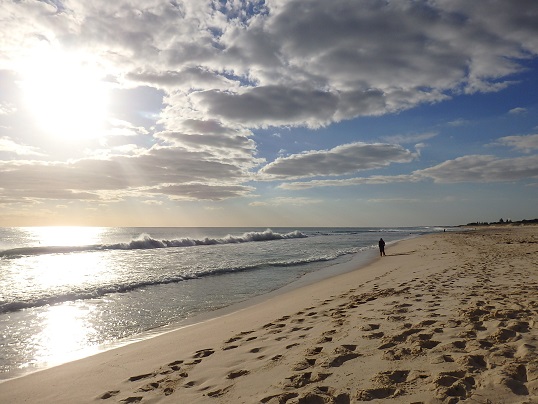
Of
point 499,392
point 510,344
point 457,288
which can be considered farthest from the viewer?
point 457,288


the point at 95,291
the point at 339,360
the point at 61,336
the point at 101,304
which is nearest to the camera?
the point at 339,360

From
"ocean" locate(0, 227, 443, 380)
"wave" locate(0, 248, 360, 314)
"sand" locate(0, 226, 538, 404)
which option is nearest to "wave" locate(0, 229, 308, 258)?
"ocean" locate(0, 227, 443, 380)

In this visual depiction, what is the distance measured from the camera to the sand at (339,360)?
3695 millimetres

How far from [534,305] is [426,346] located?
11.2ft

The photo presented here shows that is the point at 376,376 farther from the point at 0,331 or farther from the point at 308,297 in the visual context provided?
the point at 0,331

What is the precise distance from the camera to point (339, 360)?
4.64 metres

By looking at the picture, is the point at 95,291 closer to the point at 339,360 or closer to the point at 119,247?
the point at 339,360

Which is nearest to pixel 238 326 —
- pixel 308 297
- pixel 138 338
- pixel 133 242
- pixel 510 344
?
pixel 138 338

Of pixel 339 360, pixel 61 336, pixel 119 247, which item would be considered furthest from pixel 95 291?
pixel 119 247

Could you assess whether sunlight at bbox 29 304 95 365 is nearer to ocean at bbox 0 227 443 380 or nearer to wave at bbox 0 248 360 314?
ocean at bbox 0 227 443 380

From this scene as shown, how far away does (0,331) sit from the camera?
9.23m

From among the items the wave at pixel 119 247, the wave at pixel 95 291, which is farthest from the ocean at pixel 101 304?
the wave at pixel 119 247

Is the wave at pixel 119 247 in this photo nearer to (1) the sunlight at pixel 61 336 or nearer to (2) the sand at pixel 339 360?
(1) the sunlight at pixel 61 336

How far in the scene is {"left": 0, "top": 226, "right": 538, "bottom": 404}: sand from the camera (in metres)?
3.70
